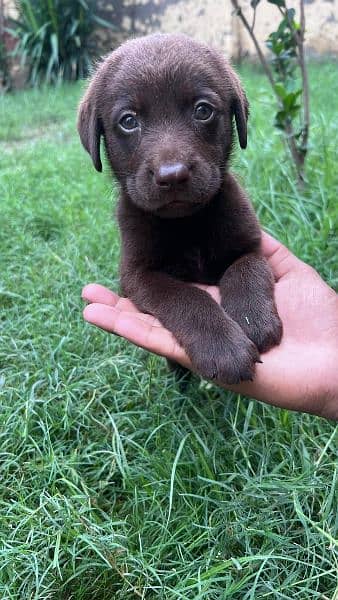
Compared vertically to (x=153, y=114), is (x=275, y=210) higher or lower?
lower

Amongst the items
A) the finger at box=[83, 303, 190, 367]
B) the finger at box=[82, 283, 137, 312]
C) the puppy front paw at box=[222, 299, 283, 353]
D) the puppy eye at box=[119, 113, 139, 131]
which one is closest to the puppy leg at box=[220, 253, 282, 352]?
the puppy front paw at box=[222, 299, 283, 353]

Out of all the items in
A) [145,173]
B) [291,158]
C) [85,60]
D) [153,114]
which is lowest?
[85,60]

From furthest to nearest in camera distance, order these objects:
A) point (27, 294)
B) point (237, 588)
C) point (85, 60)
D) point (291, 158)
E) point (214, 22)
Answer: point (85, 60), point (214, 22), point (291, 158), point (27, 294), point (237, 588)

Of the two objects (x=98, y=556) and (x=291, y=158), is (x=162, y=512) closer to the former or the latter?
(x=98, y=556)

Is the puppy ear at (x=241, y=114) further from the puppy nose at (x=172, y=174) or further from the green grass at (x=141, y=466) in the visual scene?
the green grass at (x=141, y=466)

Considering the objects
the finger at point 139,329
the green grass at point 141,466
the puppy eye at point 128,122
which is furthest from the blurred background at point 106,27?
the finger at point 139,329

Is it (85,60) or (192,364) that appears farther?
(85,60)

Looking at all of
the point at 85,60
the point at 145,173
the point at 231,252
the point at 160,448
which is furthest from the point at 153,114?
the point at 85,60
